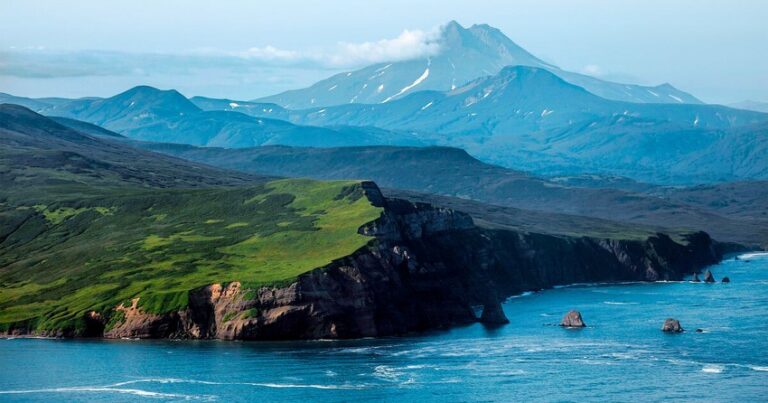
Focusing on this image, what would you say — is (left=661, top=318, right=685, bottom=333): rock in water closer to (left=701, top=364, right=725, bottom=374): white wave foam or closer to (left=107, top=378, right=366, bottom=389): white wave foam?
(left=701, top=364, right=725, bottom=374): white wave foam

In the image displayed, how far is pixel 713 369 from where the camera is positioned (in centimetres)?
14912

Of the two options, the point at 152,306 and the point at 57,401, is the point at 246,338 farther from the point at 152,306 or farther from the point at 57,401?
the point at 57,401

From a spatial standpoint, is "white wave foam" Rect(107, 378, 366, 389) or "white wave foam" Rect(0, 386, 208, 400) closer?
"white wave foam" Rect(0, 386, 208, 400)

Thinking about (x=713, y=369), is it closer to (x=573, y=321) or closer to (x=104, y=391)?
(x=573, y=321)

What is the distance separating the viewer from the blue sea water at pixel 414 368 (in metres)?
136

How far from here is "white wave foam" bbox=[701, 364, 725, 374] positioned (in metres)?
148

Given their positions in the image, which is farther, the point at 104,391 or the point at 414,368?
the point at 414,368

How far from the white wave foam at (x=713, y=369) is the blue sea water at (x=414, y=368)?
0.11m

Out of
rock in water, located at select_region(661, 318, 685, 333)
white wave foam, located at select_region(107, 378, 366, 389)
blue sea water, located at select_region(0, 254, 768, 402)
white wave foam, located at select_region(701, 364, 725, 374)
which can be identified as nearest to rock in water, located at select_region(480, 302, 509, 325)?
blue sea water, located at select_region(0, 254, 768, 402)

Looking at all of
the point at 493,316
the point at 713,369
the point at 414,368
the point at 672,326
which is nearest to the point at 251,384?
the point at 414,368

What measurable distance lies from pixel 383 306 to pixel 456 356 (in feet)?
77.2

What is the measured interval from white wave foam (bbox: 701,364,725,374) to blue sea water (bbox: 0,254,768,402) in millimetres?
113

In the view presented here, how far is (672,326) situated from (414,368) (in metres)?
49.2

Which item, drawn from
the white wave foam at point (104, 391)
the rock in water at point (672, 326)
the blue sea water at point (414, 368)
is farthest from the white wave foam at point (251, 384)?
the rock in water at point (672, 326)
